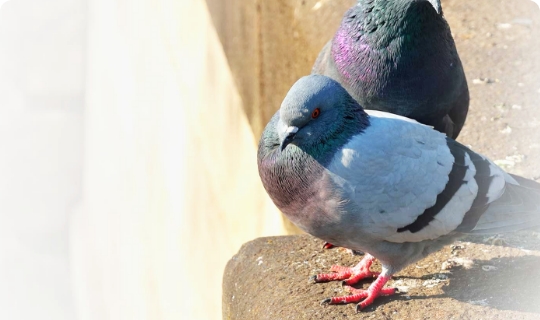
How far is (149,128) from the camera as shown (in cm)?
1059

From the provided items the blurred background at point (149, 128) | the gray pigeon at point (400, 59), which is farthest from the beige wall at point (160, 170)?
the gray pigeon at point (400, 59)

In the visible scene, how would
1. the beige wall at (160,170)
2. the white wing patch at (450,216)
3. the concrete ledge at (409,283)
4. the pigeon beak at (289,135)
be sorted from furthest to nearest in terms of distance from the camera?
the beige wall at (160,170), the concrete ledge at (409,283), the white wing patch at (450,216), the pigeon beak at (289,135)

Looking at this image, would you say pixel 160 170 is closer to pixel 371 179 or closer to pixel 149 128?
pixel 149 128

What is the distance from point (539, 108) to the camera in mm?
6137

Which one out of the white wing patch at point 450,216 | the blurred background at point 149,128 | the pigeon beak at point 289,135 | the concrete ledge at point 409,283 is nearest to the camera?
the pigeon beak at point 289,135

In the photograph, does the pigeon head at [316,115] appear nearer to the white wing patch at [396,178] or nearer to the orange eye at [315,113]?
the orange eye at [315,113]

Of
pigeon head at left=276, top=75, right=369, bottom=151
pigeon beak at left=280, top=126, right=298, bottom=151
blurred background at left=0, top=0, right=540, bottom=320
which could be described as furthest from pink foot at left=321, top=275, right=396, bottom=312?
blurred background at left=0, top=0, right=540, bottom=320

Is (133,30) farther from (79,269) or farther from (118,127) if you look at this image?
(79,269)

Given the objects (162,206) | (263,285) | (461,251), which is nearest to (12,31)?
(162,206)

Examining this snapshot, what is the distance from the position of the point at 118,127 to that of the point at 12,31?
7.86 ft

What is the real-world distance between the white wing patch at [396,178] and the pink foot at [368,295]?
416mm

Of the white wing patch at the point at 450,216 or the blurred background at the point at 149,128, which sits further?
the blurred background at the point at 149,128

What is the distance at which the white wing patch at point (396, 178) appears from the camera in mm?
3639

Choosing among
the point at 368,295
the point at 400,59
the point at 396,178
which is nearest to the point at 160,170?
the point at 400,59
